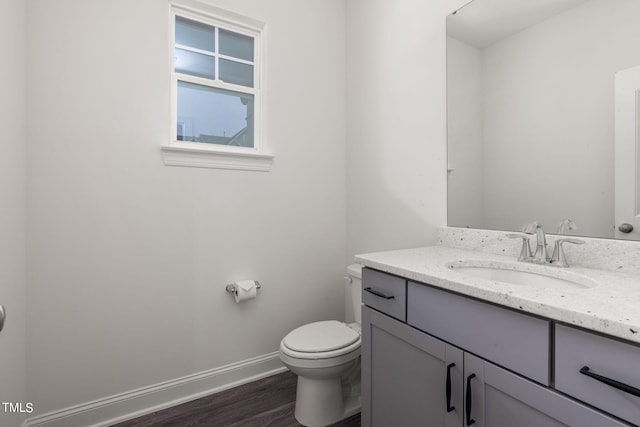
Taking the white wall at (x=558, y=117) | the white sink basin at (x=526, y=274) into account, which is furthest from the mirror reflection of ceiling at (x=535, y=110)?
the white sink basin at (x=526, y=274)

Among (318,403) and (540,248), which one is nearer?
(540,248)

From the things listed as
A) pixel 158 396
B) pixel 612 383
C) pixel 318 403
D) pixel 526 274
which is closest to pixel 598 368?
pixel 612 383

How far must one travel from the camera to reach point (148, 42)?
5.37 ft

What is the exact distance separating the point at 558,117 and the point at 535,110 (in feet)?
0.32

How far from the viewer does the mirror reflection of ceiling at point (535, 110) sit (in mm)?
1063

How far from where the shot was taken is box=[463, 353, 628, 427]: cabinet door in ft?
2.07

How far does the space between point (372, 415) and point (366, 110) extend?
1781 mm

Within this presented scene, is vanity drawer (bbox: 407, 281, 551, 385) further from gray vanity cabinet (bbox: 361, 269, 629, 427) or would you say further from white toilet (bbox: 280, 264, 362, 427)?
white toilet (bbox: 280, 264, 362, 427)

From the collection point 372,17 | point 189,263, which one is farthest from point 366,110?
point 189,263

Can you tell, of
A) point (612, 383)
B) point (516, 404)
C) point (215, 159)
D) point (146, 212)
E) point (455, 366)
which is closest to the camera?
point (612, 383)

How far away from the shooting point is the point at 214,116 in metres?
1.92

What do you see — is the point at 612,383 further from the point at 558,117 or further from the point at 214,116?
the point at 214,116

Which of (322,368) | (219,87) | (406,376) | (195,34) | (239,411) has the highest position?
(195,34)

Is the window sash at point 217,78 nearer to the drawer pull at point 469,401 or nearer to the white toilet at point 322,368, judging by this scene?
the white toilet at point 322,368
